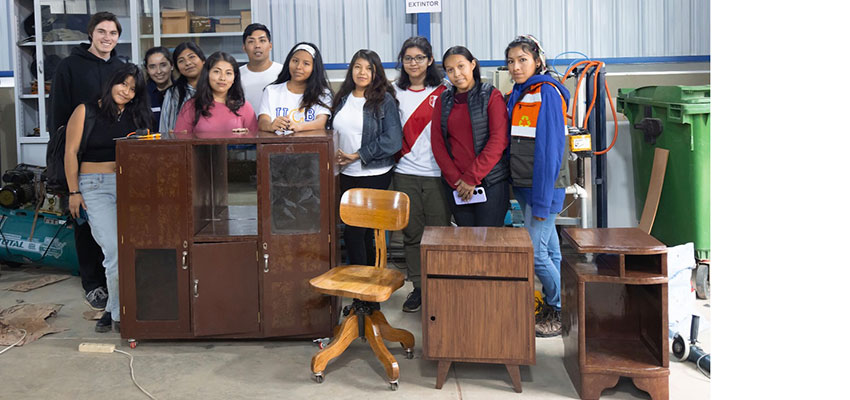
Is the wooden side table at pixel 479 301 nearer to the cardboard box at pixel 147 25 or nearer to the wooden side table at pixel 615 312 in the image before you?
the wooden side table at pixel 615 312

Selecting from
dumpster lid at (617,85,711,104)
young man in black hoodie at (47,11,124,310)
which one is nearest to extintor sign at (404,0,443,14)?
dumpster lid at (617,85,711,104)

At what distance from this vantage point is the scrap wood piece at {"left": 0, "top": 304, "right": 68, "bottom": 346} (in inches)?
143

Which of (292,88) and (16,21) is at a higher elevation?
(16,21)

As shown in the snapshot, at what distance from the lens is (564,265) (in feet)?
10.1

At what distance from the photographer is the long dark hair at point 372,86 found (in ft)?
12.4

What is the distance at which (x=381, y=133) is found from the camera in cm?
379

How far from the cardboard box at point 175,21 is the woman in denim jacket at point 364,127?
268cm

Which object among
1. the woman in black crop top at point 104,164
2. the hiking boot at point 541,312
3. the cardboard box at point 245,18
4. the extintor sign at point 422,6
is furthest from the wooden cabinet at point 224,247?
the cardboard box at point 245,18

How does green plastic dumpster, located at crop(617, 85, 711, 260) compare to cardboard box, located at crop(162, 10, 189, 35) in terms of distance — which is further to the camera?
cardboard box, located at crop(162, 10, 189, 35)

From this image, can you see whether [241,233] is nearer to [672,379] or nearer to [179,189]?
[179,189]

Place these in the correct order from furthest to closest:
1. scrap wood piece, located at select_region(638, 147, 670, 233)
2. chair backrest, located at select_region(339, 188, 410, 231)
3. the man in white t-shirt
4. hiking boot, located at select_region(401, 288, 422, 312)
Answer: scrap wood piece, located at select_region(638, 147, 670, 233) < the man in white t-shirt < hiking boot, located at select_region(401, 288, 422, 312) < chair backrest, located at select_region(339, 188, 410, 231)

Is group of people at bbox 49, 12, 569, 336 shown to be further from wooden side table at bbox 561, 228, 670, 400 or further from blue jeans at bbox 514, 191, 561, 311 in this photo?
wooden side table at bbox 561, 228, 670, 400

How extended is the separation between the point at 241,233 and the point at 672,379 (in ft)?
6.92
